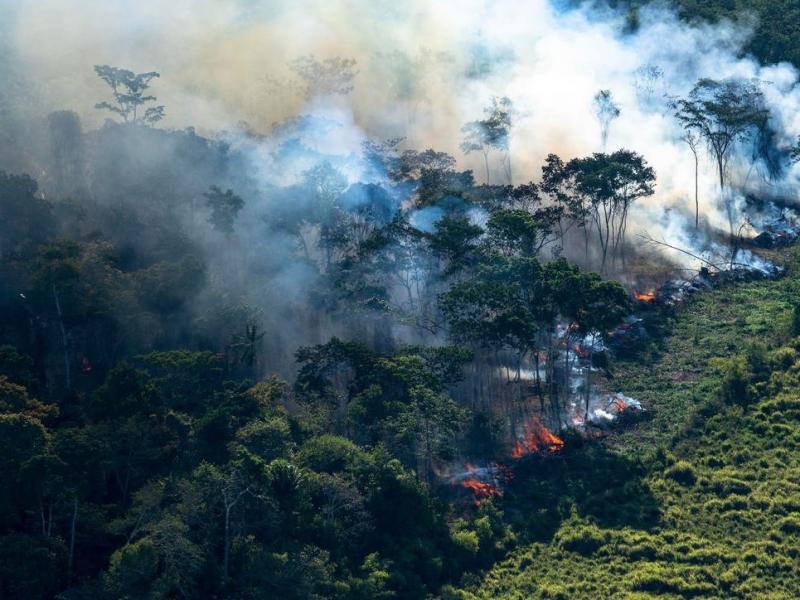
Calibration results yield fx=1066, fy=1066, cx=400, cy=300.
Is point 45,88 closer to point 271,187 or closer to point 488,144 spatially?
point 271,187

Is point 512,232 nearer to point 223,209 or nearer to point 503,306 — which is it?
point 503,306

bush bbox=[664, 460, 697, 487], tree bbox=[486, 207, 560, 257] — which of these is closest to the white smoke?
tree bbox=[486, 207, 560, 257]

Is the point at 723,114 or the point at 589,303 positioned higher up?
the point at 723,114

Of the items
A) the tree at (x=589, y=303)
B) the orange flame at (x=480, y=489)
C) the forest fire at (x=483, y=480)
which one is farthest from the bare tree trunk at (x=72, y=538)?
the tree at (x=589, y=303)

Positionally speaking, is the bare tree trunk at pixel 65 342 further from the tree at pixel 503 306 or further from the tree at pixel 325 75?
the tree at pixel 325 75

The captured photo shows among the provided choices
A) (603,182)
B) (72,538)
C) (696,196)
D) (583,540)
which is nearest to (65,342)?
→ (72,538)

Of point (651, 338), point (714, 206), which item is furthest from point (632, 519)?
point (714, 206)
